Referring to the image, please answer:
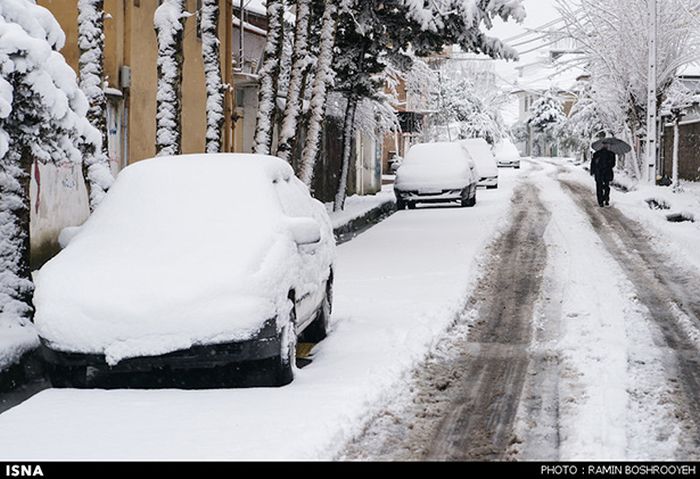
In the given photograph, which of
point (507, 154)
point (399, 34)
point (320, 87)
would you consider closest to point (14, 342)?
point (320, 87)

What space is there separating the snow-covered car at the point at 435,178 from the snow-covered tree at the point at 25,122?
18690mm

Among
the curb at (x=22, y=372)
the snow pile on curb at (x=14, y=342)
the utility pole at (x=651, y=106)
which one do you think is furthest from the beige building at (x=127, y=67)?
the utility pole at (x=651, y=106)

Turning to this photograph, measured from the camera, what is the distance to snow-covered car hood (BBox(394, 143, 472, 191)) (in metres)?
27.1

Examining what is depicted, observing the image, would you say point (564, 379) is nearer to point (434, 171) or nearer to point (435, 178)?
point (435, 178)

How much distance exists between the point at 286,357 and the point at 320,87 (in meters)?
12.6

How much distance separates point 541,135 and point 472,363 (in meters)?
97.1

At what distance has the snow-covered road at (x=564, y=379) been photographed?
589 centimetres

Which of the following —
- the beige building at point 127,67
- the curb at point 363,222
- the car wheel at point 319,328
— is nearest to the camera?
the car wheel at point 319,328

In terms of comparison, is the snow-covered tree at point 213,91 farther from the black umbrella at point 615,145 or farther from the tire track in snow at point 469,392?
the black umbrella at point 615,145

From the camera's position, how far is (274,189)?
8.53 m

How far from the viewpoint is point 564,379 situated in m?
7.54

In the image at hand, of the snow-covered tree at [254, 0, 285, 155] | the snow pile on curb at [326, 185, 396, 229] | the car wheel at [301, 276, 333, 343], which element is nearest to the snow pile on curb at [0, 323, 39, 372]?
the car wheel at [301, 276, 333, 343]
